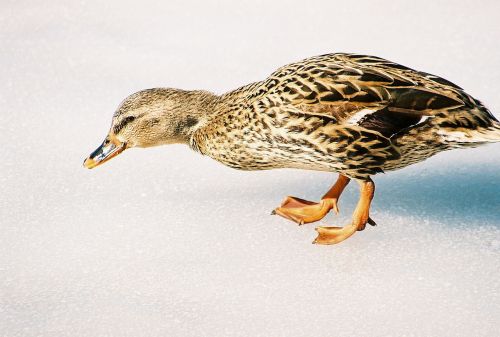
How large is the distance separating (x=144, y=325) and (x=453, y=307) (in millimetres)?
1277

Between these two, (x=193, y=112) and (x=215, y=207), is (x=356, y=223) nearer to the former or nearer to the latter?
(x=215, y=207)

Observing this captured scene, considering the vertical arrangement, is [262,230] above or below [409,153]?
below

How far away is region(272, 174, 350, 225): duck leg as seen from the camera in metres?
3.86

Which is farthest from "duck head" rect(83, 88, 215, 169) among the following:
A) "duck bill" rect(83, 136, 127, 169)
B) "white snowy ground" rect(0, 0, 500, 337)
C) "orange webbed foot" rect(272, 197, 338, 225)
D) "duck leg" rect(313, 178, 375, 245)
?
"duck leg" rect(313, 178, 375, 245)

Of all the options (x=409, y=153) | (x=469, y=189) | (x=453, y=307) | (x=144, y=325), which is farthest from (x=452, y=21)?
(x=144, y=325)

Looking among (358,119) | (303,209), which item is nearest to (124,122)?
(303,209)

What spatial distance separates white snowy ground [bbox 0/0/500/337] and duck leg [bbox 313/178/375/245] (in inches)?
1.9

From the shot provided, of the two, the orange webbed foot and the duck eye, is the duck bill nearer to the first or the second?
the duck eye

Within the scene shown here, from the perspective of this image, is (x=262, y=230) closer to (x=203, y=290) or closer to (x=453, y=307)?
(x=203, y=290)

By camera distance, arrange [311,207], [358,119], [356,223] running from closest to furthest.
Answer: [358,119] < [356,223] < [311,207]

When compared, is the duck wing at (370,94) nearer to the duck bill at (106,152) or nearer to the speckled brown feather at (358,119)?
the speckled brown feather at (358,119)

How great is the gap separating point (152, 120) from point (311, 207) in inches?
35.8

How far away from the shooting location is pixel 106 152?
387cm

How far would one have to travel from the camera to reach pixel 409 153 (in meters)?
3.52
